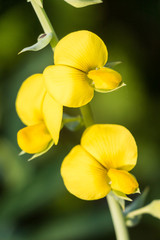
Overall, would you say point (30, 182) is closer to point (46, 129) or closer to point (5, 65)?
point (5, 65)

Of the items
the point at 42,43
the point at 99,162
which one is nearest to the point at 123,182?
the point at 99,162

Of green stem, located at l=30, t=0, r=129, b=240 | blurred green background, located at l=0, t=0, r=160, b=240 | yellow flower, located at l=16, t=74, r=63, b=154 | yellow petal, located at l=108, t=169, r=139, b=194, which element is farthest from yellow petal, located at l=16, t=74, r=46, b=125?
blurred green background, located at l=0, t=0, r=160, b=240

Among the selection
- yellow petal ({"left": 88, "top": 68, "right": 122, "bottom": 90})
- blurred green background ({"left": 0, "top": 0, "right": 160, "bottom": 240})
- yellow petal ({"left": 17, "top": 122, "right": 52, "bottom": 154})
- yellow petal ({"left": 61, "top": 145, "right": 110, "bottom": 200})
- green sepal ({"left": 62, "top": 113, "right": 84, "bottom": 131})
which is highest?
yellow petal ({"left": 88, "top": 68, "right": 122, "bottom": 90})

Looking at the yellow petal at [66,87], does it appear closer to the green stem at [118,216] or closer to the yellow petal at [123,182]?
the yellow petal at [123,182]

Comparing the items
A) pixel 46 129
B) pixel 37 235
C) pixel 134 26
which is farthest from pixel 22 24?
pixel 46 129

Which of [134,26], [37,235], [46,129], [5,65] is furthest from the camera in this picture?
[134,26]

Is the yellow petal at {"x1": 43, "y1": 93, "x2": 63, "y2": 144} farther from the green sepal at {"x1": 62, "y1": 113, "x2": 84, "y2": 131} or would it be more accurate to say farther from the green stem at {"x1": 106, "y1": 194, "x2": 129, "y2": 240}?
the green stem at {"x1": 106, "y1": 194, "x2": 129, "y2": 240}

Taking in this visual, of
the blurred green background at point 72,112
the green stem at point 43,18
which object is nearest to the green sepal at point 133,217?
the green stem at point 43,18
